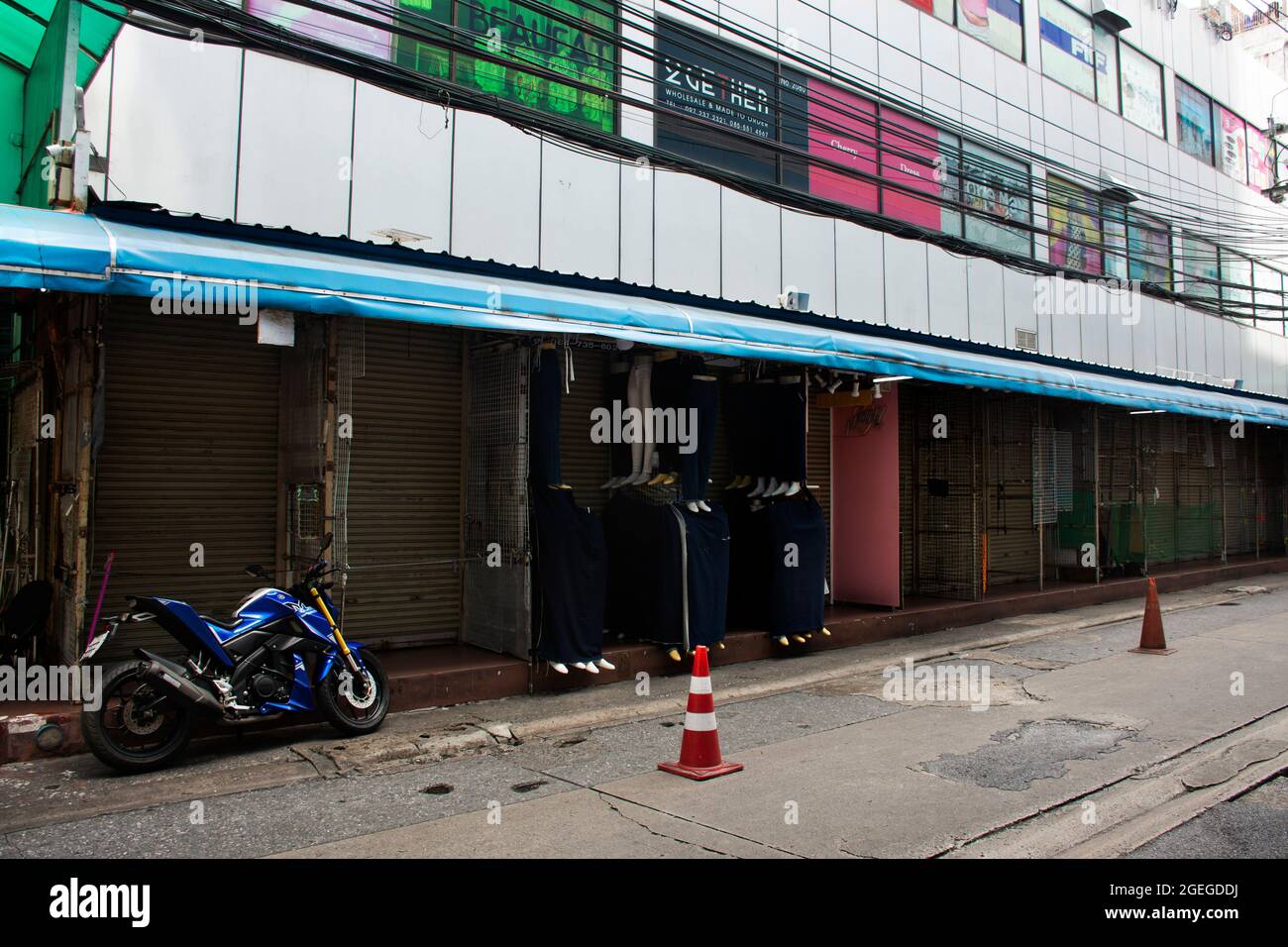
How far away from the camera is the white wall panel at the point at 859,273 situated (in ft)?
46.0

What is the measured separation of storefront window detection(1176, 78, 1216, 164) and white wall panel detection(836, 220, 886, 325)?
42.9ft

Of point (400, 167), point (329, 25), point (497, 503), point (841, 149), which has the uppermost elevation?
point (841, 149)

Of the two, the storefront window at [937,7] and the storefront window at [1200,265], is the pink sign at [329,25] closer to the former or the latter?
the storefront window at [937,7]

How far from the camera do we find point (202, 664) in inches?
247

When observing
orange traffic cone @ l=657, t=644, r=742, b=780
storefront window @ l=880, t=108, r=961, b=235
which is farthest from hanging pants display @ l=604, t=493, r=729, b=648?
storefront window @ l=880, t=108, r=961, b=235

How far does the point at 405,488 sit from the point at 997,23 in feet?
49.4

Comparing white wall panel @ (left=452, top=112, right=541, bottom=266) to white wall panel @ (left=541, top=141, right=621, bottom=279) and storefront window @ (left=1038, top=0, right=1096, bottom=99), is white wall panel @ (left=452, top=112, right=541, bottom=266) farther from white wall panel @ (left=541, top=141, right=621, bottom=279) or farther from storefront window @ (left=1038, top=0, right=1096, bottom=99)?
storefront window @ (left=1038, top=0, right=1096, bottom=99)

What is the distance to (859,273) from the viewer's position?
14266mm

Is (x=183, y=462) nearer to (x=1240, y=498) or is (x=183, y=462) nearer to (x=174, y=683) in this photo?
(x=174, y=683)

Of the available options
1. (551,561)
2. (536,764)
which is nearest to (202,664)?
(536,764)

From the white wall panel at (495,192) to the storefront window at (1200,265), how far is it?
19.3 metres

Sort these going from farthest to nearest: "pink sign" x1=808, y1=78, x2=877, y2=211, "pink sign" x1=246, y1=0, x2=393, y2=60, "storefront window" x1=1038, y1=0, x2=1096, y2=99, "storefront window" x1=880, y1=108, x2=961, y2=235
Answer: "storefront window" x1=1038, y1=0, x2=1096, y2=99
"storefront window" x1=880, y1=108, x2=961, y2=235
"pink sign" x1=808, y1=78, x2=877, y2=211
"pink sign" x1=246, y1=0, x2=393, y2=60

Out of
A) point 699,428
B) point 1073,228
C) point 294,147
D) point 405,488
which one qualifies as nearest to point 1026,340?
point 1073,228

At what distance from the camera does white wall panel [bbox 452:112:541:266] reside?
10.0 meters
